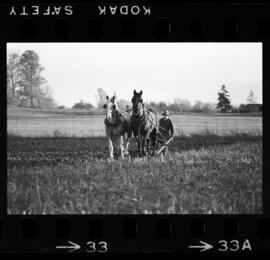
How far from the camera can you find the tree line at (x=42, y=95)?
8.50 metres

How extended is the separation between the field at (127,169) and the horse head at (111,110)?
140 mm

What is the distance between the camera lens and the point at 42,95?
863 cm

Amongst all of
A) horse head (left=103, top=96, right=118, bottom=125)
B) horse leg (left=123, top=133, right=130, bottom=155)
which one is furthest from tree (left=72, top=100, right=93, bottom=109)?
horse leg (left=123, top=133, right=130, bottom=155)

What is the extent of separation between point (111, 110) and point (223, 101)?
2.13m

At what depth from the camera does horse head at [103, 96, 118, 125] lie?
8.57 metres

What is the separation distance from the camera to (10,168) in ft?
28.4

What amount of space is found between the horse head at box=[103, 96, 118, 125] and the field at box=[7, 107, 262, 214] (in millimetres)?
140
